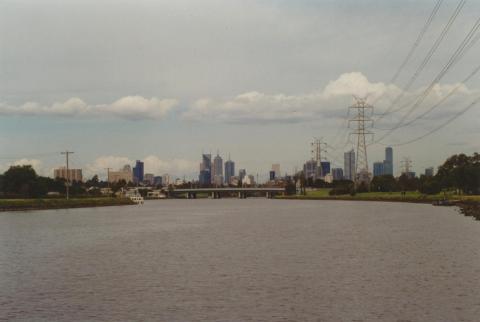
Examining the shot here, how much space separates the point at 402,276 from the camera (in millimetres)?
42344

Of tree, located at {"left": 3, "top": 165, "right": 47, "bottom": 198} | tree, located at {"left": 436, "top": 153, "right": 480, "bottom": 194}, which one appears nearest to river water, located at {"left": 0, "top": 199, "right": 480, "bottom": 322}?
tree, located at {"left": 436, "top": 153, "right": 480, "bottom": 194}

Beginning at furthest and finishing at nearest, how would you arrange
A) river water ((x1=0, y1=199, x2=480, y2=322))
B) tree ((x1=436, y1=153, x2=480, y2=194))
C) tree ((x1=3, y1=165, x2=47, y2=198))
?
tree ((x1=3, y1=165, x2=47, y2=198)) < tree ((x1=436, y1=153, x2=480, y2=194)) < river water ((x1=0, y1=199, x2=480, y2=322))

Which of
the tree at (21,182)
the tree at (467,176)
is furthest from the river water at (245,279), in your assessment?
the tree at (21,182)

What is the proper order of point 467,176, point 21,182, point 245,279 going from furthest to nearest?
point 21,182, point 467,176, point 245,279

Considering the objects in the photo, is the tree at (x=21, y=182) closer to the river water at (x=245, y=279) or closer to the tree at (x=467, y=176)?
the tree at (x=467, y=176)

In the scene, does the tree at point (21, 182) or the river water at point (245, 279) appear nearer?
the river water at point (245, 279)

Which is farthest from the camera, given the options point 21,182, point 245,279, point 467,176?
point 21,182

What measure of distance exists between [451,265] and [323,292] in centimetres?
1549

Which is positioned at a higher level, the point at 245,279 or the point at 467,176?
the point at 467,176

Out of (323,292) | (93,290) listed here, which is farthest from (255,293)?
(93,290)

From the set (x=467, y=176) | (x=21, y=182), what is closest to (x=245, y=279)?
(x=467, y=176)

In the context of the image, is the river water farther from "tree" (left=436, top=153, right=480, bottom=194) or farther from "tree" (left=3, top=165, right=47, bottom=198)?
"tree" (left=3, top=165, right=47, bottom=198)

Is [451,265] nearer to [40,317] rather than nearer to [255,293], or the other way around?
[255,293]

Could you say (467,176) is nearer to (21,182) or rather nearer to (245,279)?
(21,182)
